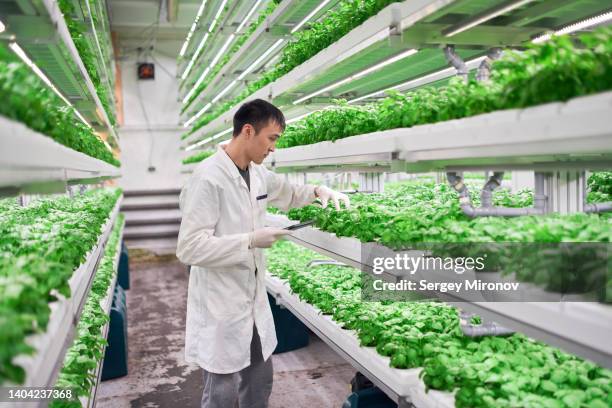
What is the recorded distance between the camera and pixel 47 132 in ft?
5.88

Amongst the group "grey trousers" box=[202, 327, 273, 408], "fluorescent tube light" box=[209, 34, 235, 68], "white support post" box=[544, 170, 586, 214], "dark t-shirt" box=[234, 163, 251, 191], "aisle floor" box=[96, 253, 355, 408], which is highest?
"fluorescent tube light" box=[209, 34, 235, 68]

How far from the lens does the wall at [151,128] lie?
12605 millimetres

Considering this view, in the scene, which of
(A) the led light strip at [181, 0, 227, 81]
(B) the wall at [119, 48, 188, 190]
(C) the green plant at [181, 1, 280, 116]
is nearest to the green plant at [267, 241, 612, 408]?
(C) the green plant at [181, 1, 280, 116]

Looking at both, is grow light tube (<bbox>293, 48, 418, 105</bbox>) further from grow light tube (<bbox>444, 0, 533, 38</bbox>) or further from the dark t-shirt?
the dark t-shirt

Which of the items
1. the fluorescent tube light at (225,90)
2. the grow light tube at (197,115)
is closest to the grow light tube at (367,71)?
the fluorescent tube light at (225,90)

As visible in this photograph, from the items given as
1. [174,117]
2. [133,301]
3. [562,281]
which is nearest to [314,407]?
[562,281]

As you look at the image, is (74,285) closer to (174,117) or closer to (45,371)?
(45,371)

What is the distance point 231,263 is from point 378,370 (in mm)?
883

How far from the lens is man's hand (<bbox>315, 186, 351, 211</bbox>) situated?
126 inches

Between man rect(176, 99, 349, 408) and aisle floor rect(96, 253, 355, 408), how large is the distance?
3.40ft

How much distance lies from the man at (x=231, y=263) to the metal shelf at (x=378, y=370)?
0.34 m

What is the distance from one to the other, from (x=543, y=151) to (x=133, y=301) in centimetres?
687

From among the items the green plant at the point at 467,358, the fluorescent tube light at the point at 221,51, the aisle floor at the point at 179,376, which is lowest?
the aisle floor at the point at 179,376

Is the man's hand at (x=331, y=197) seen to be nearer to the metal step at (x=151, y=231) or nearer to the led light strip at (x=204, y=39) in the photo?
the led light strip at (x=204, y=39)
